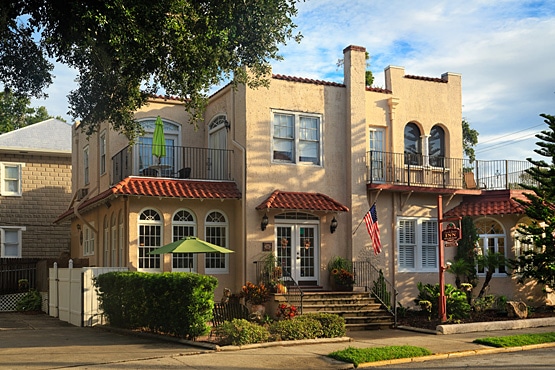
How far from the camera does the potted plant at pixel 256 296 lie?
63.1ft

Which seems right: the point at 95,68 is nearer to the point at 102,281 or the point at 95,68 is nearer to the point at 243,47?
the point at 243,47

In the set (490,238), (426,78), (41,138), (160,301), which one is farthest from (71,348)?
(41,138)

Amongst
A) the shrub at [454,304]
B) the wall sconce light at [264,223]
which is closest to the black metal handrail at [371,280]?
the shrub at [454,304]

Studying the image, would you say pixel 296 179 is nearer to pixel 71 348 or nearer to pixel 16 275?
pixel 71 348

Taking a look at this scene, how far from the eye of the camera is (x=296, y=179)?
2175 cm

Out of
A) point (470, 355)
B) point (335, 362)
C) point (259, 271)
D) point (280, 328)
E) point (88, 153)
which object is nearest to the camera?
point (335, 362)

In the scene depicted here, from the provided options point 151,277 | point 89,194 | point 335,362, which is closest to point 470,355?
point 335,362

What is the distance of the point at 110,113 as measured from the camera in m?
15.9

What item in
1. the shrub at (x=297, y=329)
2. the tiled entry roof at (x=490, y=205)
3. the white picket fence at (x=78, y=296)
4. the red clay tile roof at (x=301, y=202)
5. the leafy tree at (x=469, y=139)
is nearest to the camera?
the shrub at (x=297, y=329)

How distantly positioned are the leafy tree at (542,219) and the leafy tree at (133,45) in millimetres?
11100

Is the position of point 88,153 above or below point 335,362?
above

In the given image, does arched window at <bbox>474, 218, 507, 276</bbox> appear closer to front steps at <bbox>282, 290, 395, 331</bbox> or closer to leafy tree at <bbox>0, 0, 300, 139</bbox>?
front steps at <bbox>282, 290, 395, 331</bbox>

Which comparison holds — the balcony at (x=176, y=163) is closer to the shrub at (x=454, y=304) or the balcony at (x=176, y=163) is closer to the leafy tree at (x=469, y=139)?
the shrub at (x=454, y=304)

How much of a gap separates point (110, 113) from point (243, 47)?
3.36 m
